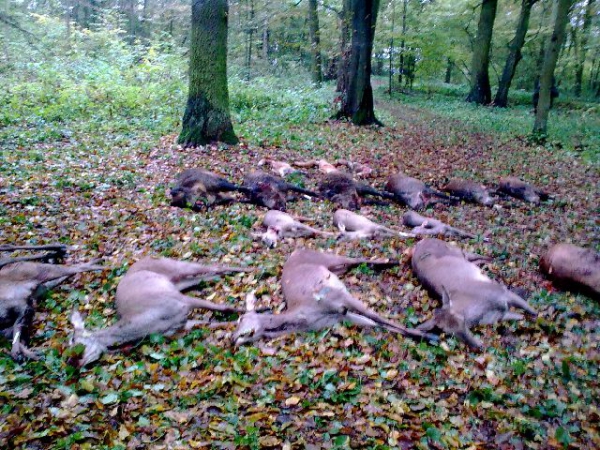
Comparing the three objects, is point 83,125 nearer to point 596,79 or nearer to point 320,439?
point 320,439

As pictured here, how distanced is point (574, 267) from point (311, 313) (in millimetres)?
3090

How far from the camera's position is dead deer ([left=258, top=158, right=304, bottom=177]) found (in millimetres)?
9766

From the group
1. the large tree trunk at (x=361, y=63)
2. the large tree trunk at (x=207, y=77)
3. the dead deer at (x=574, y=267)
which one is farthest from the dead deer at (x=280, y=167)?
the large tree trunk at (x=361, y=63)

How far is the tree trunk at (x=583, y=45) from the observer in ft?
74.7

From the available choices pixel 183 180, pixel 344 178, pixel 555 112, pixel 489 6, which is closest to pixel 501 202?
pixel 344 178

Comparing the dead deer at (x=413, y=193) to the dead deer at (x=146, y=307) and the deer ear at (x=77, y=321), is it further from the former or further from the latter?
the deer ear at (x=77, y=321)

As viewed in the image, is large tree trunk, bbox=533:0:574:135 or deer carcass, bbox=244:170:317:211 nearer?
deer carcass, bbox=244:170:317:211

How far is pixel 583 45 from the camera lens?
1020 inches

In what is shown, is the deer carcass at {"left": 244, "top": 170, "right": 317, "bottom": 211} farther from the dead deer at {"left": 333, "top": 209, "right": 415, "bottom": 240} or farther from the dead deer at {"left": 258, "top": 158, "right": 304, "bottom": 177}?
the dead deer at {"left": 333, "top": 209, "right": 415, "bottom": 240}

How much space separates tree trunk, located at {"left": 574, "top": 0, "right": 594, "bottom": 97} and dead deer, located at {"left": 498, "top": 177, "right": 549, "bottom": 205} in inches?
713

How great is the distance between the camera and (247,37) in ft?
86.8

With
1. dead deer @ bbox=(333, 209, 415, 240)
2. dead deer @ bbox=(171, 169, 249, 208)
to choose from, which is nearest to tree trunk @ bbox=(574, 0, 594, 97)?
dead deer @ bbox=(333, 209, 415, 240)

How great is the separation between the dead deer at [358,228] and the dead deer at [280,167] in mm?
2476

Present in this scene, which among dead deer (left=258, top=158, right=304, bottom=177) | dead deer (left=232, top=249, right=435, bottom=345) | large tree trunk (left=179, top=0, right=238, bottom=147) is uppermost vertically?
large tree trunk (left=179, top=0, right=238, bottom=147)
